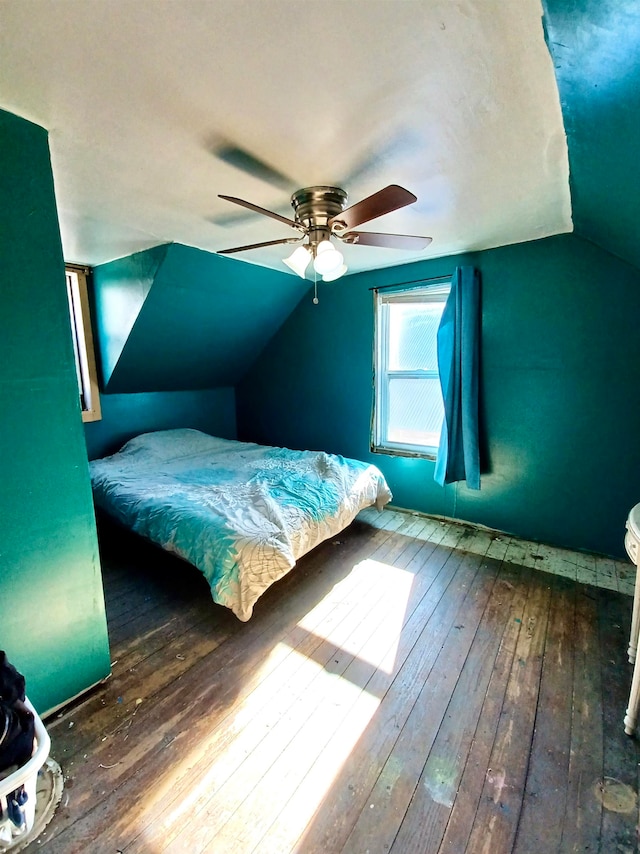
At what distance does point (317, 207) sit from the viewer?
5.65 ft

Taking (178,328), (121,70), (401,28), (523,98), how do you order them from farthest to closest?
(178,328), (523,98), (121,70), (401,28)

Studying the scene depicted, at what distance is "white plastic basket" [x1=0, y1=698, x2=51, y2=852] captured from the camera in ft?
3.15

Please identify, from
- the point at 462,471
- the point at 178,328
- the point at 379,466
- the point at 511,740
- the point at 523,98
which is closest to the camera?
the point at 523,98

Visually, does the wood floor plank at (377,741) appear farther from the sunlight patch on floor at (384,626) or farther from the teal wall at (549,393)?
the teal wall at (549,393)

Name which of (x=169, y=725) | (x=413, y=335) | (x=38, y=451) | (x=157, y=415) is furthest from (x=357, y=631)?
(x=157, y=415)

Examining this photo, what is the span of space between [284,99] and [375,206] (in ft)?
1.53

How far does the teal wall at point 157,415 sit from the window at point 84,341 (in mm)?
118

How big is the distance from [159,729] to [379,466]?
254 centimetres

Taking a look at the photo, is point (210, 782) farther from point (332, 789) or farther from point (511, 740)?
point (511, 740)

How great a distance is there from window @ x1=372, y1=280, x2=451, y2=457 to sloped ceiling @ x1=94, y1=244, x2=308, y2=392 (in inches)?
40.4

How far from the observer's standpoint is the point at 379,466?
349 centimetres

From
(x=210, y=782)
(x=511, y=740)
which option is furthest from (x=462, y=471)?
(x=210, y=782)

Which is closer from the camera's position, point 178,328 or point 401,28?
point 401,28

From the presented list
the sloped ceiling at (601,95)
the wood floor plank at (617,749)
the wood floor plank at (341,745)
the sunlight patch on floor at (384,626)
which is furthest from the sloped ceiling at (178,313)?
the wood floor plank at (617,749)
